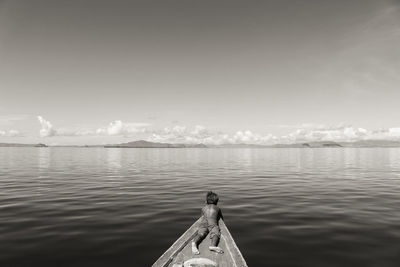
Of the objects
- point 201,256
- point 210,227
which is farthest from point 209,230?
point 201,256

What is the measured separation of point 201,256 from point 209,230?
152 centimetres

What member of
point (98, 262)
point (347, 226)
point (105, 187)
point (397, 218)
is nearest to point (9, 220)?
point (98, 262)

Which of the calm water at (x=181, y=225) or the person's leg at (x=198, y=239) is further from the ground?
the person's leg at (x=198, y=239)

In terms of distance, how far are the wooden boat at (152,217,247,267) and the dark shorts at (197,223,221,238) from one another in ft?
1.21

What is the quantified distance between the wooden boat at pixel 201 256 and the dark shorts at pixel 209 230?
370 mm

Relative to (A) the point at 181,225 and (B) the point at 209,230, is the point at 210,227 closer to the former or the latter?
(B) the point at 209,230

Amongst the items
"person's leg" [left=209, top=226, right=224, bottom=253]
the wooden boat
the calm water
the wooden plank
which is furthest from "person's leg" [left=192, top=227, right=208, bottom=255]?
the calm water

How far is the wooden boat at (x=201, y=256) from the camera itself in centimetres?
782

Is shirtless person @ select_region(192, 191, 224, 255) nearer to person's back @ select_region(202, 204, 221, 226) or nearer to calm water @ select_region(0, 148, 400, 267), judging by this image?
person's back @ select_region(202, 204, 221, 226)

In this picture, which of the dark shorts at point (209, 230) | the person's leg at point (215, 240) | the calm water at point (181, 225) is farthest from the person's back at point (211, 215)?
the calm water at point (181, 225)

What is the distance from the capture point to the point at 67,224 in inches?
558

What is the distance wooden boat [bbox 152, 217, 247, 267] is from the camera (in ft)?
25.6

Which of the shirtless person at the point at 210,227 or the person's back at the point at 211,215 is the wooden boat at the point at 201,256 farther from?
the person's back at the point at 211,215

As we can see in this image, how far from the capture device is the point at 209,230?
399 inches
